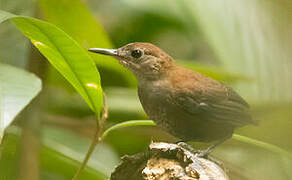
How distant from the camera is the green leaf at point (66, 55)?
1.94m

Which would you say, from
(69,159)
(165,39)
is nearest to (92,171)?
(69,159)

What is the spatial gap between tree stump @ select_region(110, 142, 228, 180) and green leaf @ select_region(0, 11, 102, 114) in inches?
17.4

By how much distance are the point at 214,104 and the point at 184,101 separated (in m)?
0.19

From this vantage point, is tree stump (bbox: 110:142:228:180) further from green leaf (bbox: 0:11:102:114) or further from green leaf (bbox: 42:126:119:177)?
green leaf (bbox: 42:126:119:177)

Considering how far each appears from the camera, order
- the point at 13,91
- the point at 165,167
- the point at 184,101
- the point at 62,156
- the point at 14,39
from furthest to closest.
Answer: the point at 62,156
the point at 14,39
the point at 184,101
the point at 13,91
the point at 165,167

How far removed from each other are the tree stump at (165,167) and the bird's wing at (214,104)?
851 mm

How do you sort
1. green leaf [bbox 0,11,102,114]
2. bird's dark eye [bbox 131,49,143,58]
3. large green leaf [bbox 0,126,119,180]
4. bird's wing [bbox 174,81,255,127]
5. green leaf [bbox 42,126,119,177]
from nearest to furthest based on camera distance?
green leaf [bbox 0,11,102,114], large green leaf [bbox 0,126,119,180], bird's wing [bbox 174,81,255,127], bird's dark eye [bbox 131,49,143,58], green leaf [bbox 42,126,119,177]

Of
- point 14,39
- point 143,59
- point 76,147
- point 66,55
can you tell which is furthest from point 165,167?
point 76,147

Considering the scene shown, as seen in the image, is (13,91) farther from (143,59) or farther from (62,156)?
(62,156)

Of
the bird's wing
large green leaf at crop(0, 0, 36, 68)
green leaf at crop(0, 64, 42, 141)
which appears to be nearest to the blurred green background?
large green leaf at crop(0, 0, 36, 68)

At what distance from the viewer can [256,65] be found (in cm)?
354

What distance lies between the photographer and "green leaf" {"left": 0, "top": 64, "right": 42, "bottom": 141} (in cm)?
175

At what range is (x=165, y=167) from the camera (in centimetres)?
162

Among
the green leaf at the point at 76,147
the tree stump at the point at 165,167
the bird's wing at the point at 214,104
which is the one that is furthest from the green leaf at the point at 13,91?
the green leaf at the point at 76,147
